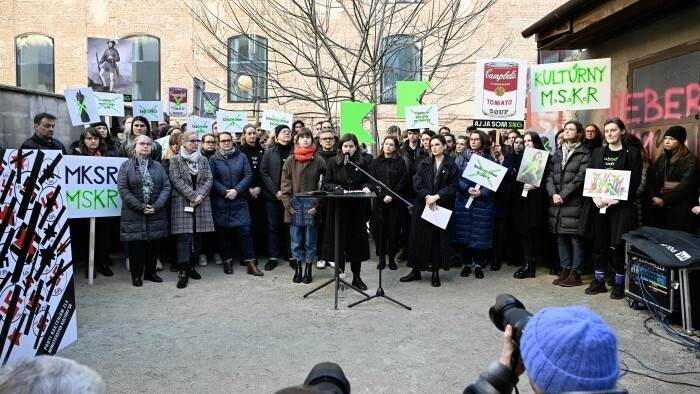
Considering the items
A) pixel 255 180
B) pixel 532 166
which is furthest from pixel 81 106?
pixel 532 166

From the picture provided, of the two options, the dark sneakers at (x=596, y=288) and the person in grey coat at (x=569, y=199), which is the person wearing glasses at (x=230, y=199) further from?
the dark sneakers at (x=596, y=288)

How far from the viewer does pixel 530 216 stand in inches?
311

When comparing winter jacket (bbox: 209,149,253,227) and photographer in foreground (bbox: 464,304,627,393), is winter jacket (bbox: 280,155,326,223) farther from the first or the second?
photographer in foreground (bbox: 464,304,627,393)

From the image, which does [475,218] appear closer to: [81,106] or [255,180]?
[255,180]

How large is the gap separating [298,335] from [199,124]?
6.71m

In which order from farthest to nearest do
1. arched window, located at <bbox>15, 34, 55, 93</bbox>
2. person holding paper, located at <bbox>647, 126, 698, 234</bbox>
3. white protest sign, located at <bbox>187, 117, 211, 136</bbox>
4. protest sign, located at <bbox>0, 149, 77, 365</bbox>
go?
arched window, located at <bbox>15, 34, 55, 93</bbox>, white protest sign, located at <bbox>187, 117, 211, 136</bbox>, person holding paper, located at <bbox>647, 126, 698, 234</bbox>, protest sign, located at <bbox>0, 149, 77, 365</bbox>

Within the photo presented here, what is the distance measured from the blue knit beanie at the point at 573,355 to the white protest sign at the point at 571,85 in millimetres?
7355

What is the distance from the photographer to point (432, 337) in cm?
546

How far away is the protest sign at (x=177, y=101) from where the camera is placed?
46.4 ft

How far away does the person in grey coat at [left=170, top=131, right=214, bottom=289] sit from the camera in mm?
7613

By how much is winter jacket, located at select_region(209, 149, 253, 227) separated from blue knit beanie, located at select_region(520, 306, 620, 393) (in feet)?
22.4

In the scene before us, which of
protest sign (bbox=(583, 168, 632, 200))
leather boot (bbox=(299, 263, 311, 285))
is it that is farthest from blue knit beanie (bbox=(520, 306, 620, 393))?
leather boot (bbox=(299, 263, 311, 285))

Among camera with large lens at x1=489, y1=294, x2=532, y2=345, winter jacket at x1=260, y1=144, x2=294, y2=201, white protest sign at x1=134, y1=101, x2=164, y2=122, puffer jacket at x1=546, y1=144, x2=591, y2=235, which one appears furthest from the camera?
white protest sign at x1=134, y1=101, x2=164, y2=122

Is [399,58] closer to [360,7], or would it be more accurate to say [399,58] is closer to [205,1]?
[205,1]
